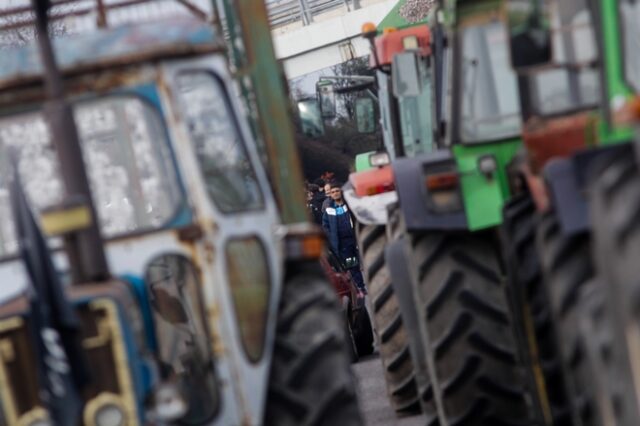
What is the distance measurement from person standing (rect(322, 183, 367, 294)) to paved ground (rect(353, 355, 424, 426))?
213 centimetres

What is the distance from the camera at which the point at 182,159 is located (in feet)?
32.0

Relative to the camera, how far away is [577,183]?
860 cm

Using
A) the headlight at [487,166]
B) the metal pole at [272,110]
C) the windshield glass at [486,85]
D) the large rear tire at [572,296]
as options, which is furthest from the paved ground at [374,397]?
the large rear tire at [572,296]

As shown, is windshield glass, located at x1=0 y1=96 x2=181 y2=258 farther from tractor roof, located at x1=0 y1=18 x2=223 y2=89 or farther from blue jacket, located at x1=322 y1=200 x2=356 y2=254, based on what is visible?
blue jacket, located at x1=322 y1=200 x2=356 y2=254

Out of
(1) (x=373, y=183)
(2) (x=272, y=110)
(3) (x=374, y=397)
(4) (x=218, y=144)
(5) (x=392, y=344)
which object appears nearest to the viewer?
(4) (x=218, y=144)

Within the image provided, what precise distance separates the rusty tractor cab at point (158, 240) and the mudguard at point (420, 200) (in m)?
1.27

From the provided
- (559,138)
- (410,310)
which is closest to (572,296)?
(559,138)

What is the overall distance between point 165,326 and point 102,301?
2.07 metres

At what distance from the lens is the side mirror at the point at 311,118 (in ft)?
48.5

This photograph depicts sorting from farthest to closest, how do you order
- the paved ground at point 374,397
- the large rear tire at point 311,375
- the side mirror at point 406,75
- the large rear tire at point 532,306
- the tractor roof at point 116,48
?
the paved ground at point 374,397, the side mirror at point 406,75, the large rear tire at point 532,306, the tractor roof at point 116,48, the large rear tire at point 311,375

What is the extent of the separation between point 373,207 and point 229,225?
573 centimetres

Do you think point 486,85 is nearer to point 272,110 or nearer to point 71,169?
point 272,110

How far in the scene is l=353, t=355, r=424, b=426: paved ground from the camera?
49.2ft

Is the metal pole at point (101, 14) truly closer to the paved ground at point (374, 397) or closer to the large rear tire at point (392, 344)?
the large rear tire at point (392, 344)
